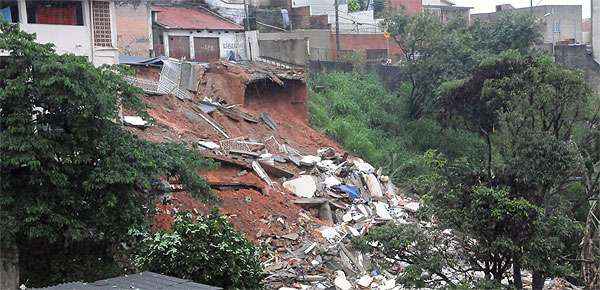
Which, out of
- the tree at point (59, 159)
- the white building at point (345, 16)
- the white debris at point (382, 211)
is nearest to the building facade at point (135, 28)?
the white debris at point (382, 211)

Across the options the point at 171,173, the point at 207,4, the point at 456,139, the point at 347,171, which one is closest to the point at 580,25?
the point at 456,139

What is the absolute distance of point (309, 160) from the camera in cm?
2383

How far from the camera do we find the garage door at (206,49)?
99.8 feet

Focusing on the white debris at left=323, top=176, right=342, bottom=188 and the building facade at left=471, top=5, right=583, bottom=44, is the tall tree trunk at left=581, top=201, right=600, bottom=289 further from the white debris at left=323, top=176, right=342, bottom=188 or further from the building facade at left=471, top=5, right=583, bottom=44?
the building facade at left=471, top=5, right=583, bottom=44

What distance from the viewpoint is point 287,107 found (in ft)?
Result: 93.6

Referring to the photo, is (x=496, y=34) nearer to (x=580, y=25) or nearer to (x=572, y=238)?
(x=580, y=25)

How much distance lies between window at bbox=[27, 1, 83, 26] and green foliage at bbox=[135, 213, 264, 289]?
7.81 meters

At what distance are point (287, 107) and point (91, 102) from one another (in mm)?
14793

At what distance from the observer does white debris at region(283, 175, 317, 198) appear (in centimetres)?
2175

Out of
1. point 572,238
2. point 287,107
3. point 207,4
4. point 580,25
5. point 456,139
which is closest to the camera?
point 572,238

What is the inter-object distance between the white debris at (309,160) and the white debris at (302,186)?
1298 millimetres

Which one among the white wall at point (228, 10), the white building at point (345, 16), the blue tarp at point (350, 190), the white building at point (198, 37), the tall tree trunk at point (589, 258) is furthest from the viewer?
the white building at point (345, 16)

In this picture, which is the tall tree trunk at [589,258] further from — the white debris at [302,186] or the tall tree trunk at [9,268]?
the tall tree trunk at [9,268]

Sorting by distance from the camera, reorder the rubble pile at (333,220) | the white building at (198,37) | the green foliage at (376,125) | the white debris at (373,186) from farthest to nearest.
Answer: the white building at (198,37)
the green foliage at (376,125)
the white debris at (373,186)
the rubble pile at (333,220)
